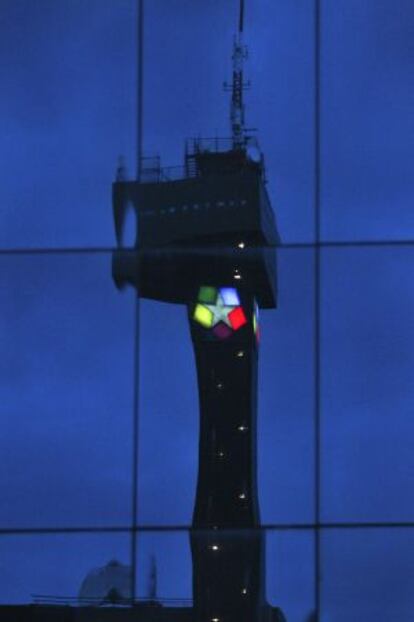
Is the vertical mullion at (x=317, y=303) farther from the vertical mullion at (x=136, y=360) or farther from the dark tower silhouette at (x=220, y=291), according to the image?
the vertical mullion at (x=136, y=360)

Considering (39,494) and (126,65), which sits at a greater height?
(126,65)

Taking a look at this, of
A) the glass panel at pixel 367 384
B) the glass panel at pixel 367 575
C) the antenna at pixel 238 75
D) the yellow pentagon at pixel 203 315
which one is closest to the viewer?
the glass panel at pixel 367 575

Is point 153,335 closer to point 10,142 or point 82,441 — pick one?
point 82,441

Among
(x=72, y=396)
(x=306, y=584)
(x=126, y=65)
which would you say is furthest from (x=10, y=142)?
(x=306, y=584)

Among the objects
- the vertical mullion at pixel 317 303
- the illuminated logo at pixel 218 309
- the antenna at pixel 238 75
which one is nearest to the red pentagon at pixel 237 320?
the illuminated logo at pixel 218 309

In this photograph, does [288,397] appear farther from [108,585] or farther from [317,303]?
[108,585]

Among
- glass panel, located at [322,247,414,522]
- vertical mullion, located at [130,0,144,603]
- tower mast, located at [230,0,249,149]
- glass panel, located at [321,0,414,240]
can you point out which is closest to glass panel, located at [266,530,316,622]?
glass panel, located at [322,247,414,522]
